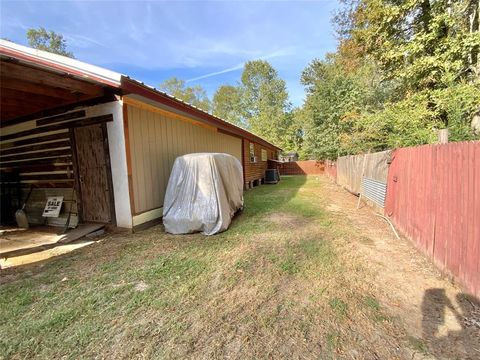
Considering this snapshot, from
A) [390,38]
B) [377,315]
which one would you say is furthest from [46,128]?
[390,38]

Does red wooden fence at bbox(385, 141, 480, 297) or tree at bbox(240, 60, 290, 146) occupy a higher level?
tree at bbox(240, 60, 290, 146)

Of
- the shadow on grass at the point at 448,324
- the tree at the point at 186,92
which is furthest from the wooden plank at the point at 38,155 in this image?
the tree at the point at 186,92

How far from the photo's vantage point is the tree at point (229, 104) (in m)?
37.6

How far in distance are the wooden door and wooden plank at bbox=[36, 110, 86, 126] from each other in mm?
269

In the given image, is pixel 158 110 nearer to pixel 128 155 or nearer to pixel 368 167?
pixel 128 155

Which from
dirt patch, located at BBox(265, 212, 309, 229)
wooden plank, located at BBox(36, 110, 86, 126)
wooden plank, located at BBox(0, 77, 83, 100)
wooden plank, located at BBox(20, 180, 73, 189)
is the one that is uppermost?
wooden plank, located at BBox(0, 77, 83, 100)

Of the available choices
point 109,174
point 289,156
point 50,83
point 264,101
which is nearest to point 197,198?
point 109,174

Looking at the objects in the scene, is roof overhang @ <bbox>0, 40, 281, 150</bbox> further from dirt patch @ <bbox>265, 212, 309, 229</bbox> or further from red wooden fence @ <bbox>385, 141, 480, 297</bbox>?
red wooden fence @ <bbox>385, 141, 480, 297</bbox>

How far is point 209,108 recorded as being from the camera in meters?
40.8

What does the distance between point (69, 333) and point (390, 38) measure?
11.1 meters

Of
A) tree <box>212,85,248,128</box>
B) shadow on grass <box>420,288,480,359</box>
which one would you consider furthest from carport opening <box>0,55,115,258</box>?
tree <box>212,85,248,128</box>

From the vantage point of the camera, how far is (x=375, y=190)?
6.42m

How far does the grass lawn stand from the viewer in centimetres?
188

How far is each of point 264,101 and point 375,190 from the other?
30534mm
